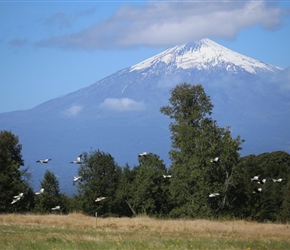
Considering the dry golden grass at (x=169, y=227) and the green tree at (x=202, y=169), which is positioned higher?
the green tree at (x=202, y=169)

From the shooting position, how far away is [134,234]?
99.9ft

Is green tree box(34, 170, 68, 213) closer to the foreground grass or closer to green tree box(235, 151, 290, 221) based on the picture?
green tree box(235, 151, 290, 221)

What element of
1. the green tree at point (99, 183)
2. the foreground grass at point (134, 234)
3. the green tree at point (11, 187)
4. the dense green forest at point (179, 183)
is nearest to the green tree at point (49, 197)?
the dense green forest at point (179, 183)

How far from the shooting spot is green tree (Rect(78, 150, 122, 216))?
222 ft

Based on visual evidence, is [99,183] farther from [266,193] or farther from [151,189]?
[266,193]

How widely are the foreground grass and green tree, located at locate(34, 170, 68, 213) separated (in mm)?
27315

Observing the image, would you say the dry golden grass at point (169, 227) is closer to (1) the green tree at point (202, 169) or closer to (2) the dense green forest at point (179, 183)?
(2) the dense green forest at point (179, 183)

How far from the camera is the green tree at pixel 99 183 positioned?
67.8 m

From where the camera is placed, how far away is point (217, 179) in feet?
196

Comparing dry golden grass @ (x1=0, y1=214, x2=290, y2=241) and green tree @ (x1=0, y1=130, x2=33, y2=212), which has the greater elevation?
green tree @ (x1=0, y1=130, x2=33, y2=212)

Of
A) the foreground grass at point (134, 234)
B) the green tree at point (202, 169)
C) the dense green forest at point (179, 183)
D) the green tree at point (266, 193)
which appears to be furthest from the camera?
the green tree at point (266, 193)

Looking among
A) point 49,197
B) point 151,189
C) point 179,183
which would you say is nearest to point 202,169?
point 179,183

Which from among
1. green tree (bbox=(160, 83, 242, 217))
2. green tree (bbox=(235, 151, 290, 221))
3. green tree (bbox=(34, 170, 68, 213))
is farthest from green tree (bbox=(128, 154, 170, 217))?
green tree (bbox=(34, 170, 68, 213))

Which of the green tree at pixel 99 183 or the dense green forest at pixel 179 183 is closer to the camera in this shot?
the dense green forest at pixel 179 183
